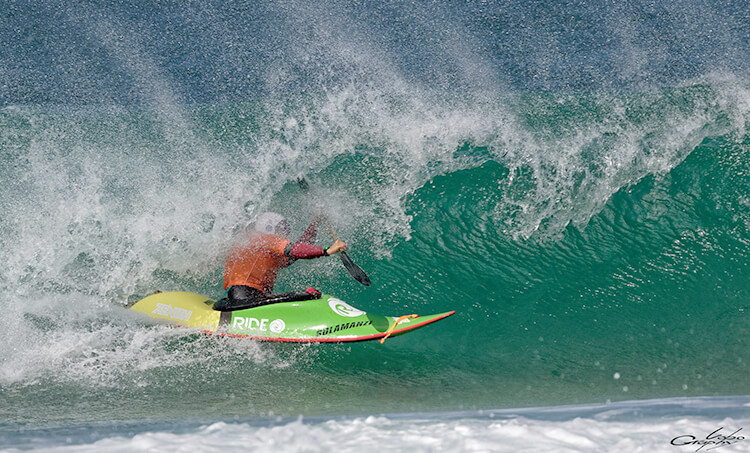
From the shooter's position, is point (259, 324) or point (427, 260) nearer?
point (259, 324)

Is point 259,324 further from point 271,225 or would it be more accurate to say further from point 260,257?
point 271,225

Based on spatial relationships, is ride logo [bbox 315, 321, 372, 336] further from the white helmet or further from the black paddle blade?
the white helmet

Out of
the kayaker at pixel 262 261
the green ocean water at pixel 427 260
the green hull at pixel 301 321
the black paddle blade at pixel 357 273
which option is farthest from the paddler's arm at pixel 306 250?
the green ocean water at pixel 427 260

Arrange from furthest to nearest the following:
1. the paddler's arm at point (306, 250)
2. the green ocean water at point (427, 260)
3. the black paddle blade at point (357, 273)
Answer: the black paddle blade at point (357, 273)
the paddler's arm at point (306, 250)
the green ocean water at point (427, 260)

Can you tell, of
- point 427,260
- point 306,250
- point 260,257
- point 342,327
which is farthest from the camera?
point 427,260

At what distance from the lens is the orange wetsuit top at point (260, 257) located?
5102 mm

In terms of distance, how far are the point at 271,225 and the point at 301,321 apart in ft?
2.81

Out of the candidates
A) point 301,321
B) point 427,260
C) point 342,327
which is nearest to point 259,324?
point 301,321

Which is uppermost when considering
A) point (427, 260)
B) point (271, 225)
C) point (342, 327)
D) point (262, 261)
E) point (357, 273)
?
point (271, 225)

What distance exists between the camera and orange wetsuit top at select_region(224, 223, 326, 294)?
510cm

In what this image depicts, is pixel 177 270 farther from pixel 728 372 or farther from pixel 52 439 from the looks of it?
pixel 728 372

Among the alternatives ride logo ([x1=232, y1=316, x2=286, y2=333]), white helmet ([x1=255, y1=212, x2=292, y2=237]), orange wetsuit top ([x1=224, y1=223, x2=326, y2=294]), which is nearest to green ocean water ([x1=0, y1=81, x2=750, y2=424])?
ride logo ([x1=232, y1=316, x2=286, y2=333])

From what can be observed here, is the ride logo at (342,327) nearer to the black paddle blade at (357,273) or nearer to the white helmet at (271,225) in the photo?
the black paddle blade at (357,273)

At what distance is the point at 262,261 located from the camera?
205 inches
